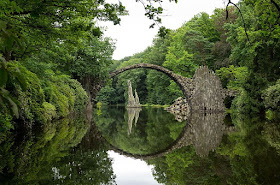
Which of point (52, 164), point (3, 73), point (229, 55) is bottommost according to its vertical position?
point (52, 164)

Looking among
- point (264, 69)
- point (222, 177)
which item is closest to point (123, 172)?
point (222, 177)

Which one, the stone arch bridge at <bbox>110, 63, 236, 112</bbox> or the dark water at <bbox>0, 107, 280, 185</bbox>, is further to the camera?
the stone arch bridge at <bbox>110, 63, 236, 112</bbox>

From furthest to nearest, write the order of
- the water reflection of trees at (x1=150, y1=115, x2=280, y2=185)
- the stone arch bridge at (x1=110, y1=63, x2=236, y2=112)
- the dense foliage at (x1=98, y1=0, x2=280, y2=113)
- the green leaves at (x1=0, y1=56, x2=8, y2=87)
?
the stone arch bridge at (x1=110, y1=63, x2=236, y2=112) → the dense foliage at (x1=98, y1=0, x2=280, y2=113) → the water reflection of trees at (x1=150, y1=115, x2=280, y2=185) → the green leaves at (x1=0, y1=56, x2=8, y2=87)

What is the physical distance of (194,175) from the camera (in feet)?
12.8

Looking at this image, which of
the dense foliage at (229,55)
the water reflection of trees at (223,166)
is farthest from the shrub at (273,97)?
the water reflection of trees at (223,166)

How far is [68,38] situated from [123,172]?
11.9 ft

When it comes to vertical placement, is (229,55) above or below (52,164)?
above

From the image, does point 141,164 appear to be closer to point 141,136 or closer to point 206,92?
point 141,136

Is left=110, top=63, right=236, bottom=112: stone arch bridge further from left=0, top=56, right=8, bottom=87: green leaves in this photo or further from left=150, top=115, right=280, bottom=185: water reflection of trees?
left=0, top=56, right=8, bottom=87: green leaves

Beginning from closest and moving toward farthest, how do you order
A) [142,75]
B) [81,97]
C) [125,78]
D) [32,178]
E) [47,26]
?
[32,178] → [47,26] → [81,97] → [142,75] → [125,78]

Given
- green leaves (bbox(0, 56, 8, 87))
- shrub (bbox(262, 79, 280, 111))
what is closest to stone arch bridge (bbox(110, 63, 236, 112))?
shrub (bbox(262, 79, 280, 111))

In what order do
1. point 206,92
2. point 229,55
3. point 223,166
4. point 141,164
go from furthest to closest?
point 229,55 → point 206,92 → point 141,164 → point 223,166

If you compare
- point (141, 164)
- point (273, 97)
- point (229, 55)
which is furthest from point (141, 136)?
point (229, 55)

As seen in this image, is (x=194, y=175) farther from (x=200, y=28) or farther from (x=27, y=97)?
(x=200, y=28)
